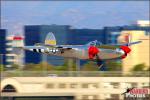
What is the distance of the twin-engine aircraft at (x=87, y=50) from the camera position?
128 ft

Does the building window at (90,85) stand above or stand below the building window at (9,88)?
above

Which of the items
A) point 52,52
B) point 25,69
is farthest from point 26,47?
point 25,69

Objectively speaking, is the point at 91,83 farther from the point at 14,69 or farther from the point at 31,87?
the point at 14,69

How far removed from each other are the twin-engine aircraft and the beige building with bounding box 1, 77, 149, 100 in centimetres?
12275

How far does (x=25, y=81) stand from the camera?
6624 inches

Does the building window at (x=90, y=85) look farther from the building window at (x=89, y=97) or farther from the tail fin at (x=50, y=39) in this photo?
the tail fin at (x=50, y=39)

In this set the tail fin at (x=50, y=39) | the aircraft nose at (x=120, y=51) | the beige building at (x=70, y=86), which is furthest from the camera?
the beige building at (x=70, y=86)

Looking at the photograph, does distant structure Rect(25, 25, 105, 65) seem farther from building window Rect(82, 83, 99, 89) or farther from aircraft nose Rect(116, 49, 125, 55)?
building window Rect(82, 83, 99, 89)

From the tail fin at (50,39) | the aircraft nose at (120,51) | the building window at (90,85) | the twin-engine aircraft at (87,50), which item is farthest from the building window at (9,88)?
the aircraft nose at (120,51)

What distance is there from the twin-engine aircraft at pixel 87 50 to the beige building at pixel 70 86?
403 feet

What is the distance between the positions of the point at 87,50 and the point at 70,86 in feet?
421

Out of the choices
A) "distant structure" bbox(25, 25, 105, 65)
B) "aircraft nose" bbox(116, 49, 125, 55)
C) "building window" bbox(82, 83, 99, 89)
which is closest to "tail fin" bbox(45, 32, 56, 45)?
"distant structure" bbox(25, 25, 105, 65)

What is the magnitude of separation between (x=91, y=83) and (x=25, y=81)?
14097mm

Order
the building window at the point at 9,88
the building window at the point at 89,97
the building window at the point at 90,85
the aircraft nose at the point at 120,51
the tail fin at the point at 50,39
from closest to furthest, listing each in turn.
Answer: the aircraft nose at the point at 120,51
the tail fin at the point at 50,39
the building window at the point at 9,88
the building window at the point at 89,97
the building window at the point at 90,85
